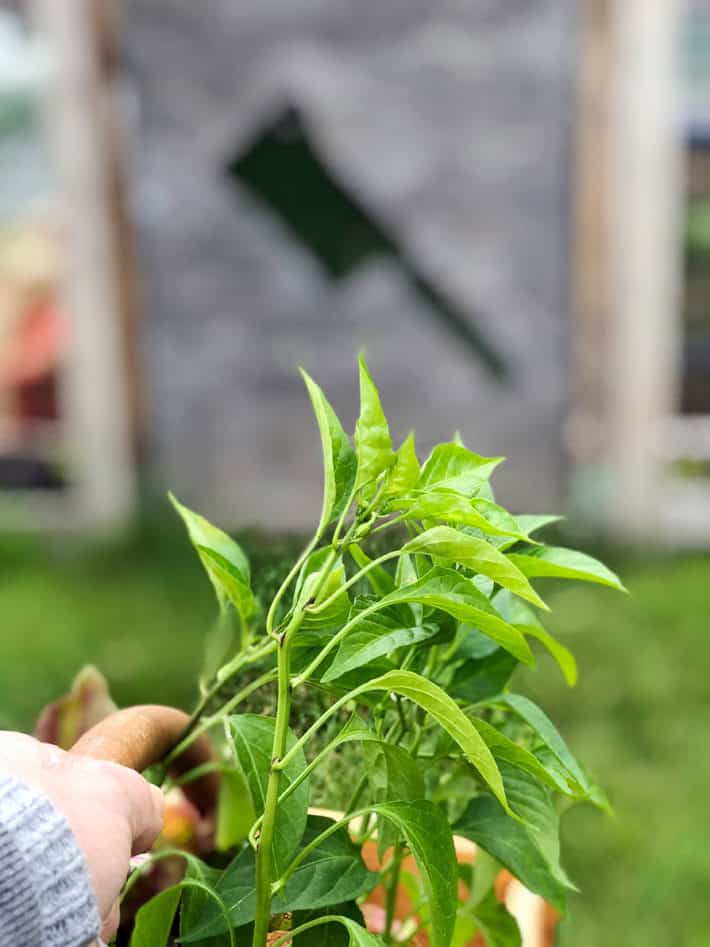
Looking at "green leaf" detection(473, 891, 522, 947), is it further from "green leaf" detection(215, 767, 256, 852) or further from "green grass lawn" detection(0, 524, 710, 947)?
"green grass lawn" detection(0, 524, 710, 947)

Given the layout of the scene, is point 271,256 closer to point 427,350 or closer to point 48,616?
point 427,350

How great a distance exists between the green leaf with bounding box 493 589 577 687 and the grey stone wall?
6.40ft

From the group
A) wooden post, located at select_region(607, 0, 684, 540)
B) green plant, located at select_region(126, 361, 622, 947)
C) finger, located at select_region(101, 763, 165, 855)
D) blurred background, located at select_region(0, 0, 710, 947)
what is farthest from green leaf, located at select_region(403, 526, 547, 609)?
wooden post, located at select_region(607, 0, 684, 540)

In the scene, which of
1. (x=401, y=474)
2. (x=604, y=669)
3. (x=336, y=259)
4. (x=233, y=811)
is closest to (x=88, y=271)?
(x=336, y=259)

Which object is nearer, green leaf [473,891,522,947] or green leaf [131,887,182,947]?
green leaf [131,887,182,947]

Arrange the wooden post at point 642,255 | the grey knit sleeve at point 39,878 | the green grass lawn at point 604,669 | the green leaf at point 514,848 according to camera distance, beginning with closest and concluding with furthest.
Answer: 1. the grey knit sleeve at point 39,878
2. the green leaf at point 514,848
3. the green grass lawn at point 604,669
4. the wooden post at point 642,255

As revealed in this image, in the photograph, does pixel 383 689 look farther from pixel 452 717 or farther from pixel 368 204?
pixel 368 204

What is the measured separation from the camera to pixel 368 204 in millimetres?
2521

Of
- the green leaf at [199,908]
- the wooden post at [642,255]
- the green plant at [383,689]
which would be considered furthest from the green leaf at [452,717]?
the wooden post at [642,255]

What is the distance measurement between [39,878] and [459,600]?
0.14m

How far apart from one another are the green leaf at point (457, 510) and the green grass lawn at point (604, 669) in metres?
0.34

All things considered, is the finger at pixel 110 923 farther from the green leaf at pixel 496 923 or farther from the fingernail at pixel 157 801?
the green leaf at pixel 496 923

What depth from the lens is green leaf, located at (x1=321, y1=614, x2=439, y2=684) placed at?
353 mm

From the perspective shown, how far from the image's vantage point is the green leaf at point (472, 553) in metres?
0.35
